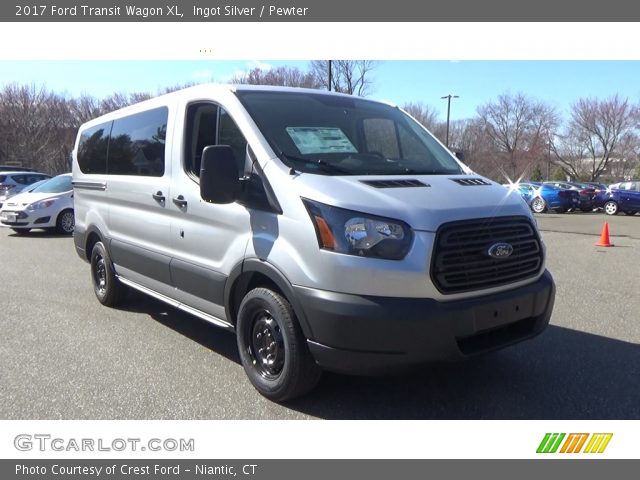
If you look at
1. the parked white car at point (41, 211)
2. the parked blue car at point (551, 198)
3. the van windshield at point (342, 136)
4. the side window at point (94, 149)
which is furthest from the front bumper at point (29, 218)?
the parked blue car at point (551, 198)

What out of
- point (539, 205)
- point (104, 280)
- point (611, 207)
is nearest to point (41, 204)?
point (104, 280)

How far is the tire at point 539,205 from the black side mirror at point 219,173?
23.1 meters

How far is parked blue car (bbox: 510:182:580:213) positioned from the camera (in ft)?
77.0

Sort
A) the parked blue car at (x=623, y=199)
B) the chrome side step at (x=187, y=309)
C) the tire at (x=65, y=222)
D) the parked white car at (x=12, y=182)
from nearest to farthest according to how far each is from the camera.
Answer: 1. the chrome side step at (x=187, y=309)
2. the tire at (x=65, y=222)
3. the parked white car at (x=12, y=182)
4. the parked blue car at (x=623, y=199)

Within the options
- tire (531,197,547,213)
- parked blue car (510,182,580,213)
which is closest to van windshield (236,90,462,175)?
parked blue car (510,182,580,213)

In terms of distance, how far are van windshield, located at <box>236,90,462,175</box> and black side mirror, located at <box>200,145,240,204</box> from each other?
33 cm

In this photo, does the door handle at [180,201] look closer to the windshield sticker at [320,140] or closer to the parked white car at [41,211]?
the windshield sticker at [320,140]

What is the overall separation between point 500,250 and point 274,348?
1.62 m

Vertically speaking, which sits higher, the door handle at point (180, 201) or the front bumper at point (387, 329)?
the door handle at point (180, 201)

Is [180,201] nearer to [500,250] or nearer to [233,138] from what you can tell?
[233,138]

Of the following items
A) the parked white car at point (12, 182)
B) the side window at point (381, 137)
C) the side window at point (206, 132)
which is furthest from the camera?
the parked white car at point (12, 182)

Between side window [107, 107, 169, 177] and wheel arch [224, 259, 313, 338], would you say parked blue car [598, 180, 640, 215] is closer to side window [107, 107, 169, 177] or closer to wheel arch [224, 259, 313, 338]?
side window [107, 107, 169, 177]

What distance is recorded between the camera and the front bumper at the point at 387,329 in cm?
288

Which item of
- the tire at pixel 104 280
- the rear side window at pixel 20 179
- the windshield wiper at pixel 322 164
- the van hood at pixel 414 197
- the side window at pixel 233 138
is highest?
the side window at pixel 233 138
